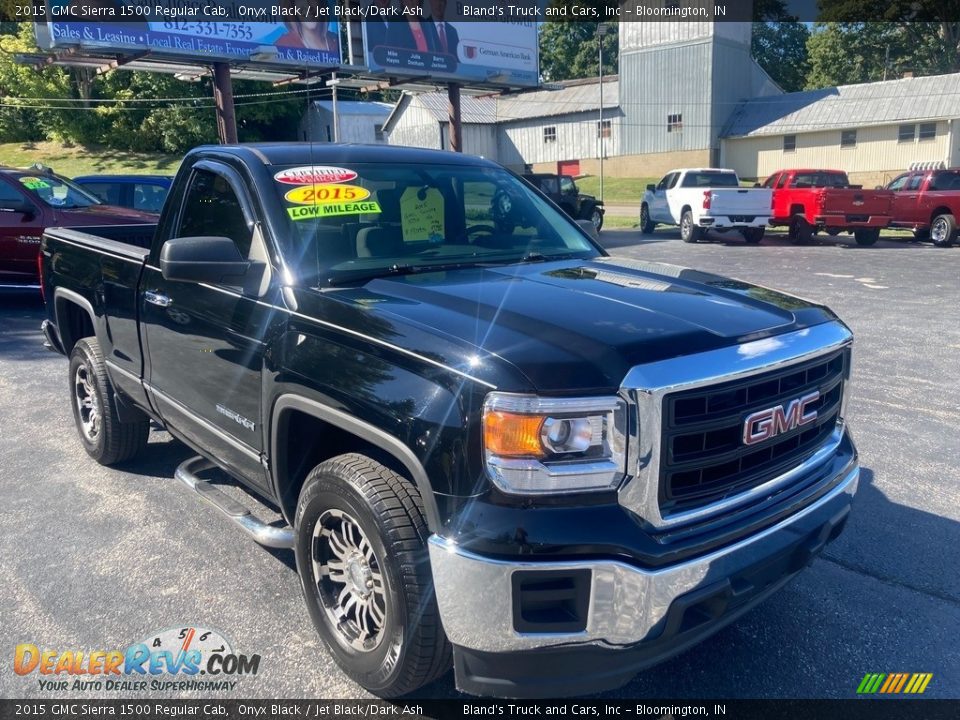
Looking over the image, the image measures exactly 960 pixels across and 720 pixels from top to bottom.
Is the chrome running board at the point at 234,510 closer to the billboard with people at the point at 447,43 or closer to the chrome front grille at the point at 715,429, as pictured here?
the chrome front grille at the point at 715,429

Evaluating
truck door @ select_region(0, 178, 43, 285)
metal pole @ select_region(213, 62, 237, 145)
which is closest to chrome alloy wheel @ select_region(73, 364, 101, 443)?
truck door @ select_region(0, 178, 43, 285)

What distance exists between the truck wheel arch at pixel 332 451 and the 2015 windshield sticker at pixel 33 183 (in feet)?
30.1

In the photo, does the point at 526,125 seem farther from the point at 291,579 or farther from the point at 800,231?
the point at 291,579

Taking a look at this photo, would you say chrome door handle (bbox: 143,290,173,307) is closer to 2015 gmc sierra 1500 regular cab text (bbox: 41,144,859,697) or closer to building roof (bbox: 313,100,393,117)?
2015 gmc sierra 1500 regular cab text (bbox: 41,144,859,697)

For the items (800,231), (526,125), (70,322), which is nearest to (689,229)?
(800,231)

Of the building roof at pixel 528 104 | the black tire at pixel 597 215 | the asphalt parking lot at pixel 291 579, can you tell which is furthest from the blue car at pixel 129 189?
the building roof at pixel 528 104

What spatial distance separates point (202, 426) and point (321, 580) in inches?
46.6

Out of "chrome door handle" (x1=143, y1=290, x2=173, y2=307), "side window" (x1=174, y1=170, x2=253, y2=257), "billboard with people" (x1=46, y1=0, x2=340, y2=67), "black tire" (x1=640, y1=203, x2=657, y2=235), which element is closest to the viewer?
"side window" (x1=174, y1=170, x2=253, y2=257)

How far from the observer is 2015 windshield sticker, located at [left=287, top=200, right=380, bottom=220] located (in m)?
3.42

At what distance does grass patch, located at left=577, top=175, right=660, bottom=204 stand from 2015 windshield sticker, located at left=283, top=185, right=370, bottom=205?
33640 millimetres

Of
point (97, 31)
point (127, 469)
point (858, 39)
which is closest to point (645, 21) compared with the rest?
point (858, 39)

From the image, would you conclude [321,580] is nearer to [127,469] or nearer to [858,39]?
[127,469]

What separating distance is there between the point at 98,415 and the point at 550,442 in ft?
12.3

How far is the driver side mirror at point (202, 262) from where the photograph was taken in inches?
126
